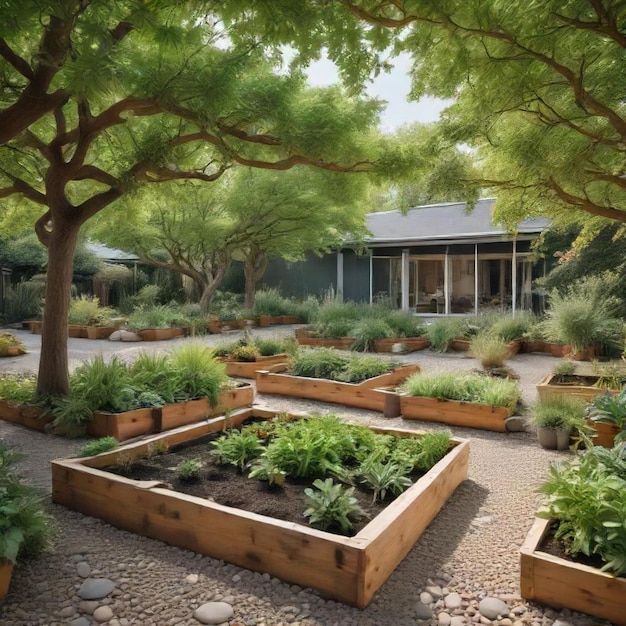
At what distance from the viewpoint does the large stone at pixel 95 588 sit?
2582mm

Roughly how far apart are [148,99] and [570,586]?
15.3 ft

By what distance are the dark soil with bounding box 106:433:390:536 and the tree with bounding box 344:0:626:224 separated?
3.16 m

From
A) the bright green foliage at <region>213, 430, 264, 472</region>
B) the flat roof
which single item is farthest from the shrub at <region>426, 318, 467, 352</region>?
the bright green foliage at <region>213, 430, 264, 472</region>

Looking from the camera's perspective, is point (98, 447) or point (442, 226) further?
point (442, 226)

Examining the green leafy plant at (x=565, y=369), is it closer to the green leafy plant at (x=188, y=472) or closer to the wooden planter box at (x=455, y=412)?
the wooden planter box at (x=455, y=412)

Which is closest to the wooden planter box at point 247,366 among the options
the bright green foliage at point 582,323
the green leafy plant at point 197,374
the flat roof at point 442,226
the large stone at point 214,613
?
the green leafy plant at point 197,374

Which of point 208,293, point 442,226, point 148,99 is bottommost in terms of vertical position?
point 208,293

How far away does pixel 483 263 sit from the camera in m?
17.6

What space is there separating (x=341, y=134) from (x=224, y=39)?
1598 millimetres

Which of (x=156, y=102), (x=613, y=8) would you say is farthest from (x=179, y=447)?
(x=613, y=8)

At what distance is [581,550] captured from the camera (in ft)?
8.46

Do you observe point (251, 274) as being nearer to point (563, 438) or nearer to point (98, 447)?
point (563, 438)

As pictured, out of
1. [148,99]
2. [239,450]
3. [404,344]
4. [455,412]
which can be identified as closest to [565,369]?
[455,412]

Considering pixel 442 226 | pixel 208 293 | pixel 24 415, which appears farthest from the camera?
pixel 442 226
